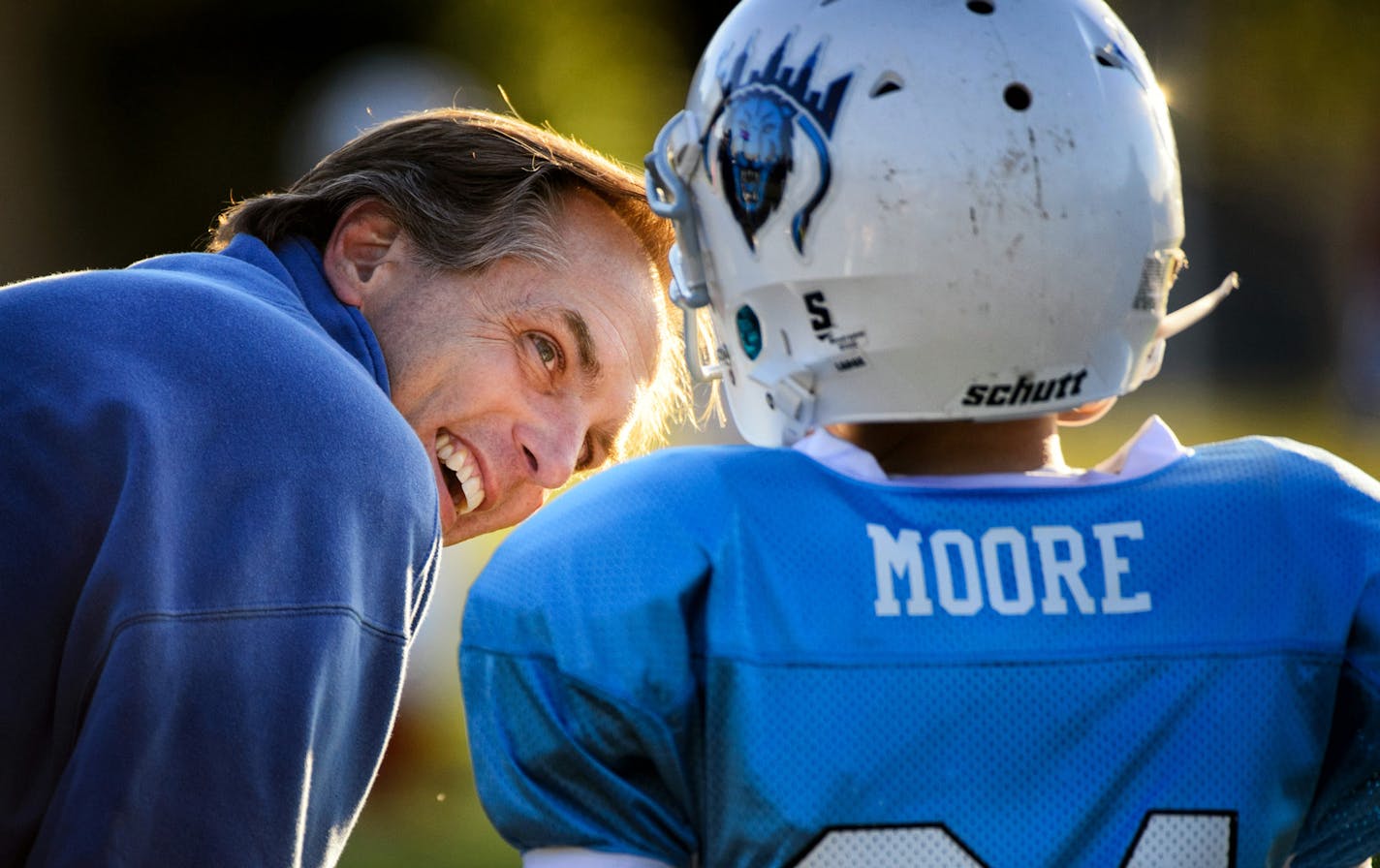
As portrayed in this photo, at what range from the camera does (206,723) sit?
1704 millimetres

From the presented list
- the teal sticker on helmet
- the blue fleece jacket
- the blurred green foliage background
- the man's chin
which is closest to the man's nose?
the man's chin

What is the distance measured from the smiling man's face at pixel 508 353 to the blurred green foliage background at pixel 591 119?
23.3 feet

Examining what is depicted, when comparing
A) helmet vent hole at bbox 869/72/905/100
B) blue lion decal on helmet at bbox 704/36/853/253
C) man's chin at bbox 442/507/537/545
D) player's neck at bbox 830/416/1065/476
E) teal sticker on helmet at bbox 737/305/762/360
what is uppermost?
helmet vent hole at bbox 869/72/905/100

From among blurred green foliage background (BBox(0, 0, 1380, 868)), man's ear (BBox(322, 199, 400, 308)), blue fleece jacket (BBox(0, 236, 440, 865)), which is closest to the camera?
blue fleece jacket (BBox(0, 236, 440, 865))

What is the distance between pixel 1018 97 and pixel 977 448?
31 centimetres

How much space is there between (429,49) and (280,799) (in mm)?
10698

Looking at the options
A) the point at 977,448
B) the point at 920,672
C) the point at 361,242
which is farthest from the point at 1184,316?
the point at 361,242

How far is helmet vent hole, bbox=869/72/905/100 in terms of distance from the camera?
148 cm

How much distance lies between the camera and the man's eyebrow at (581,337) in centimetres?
253

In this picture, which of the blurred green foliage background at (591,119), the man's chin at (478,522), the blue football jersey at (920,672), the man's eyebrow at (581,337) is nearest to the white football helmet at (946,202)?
the blue football jersey at (920,672)

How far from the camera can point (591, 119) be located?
34.4 feet

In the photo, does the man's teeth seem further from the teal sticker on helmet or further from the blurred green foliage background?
the blurred green foliage background

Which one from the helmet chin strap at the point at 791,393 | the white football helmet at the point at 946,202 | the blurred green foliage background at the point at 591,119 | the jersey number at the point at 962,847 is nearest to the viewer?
the jersey number at the point at 962,847

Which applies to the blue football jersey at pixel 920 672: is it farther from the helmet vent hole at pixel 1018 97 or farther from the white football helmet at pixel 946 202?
the helmet vent hole at pixel 1018 97
